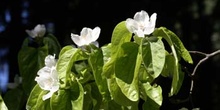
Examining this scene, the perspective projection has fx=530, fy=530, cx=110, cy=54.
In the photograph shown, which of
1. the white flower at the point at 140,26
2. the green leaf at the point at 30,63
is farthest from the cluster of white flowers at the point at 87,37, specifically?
the green leaf at the point at 30,63

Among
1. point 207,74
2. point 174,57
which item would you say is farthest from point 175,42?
point 207,74

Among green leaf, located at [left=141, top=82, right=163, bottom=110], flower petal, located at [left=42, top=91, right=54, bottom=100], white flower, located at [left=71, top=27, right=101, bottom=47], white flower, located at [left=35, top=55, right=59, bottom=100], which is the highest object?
white flower, located at [left=71, top=27, right=101, bottom=47]

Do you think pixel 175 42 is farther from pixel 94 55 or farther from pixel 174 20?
pixel 174 20

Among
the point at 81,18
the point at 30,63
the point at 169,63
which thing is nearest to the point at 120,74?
the point at 169,63

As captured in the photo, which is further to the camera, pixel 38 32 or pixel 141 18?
pixel 38 32

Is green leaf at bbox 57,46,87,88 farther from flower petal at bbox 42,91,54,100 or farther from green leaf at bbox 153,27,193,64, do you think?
green leaf at bbox 153,27,193,64

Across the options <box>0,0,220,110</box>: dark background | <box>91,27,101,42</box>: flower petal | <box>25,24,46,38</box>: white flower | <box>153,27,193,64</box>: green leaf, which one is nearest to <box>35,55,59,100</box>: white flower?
<box>91,27,101,42</box>: flower petal

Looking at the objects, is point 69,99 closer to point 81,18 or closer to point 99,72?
point 99,72
